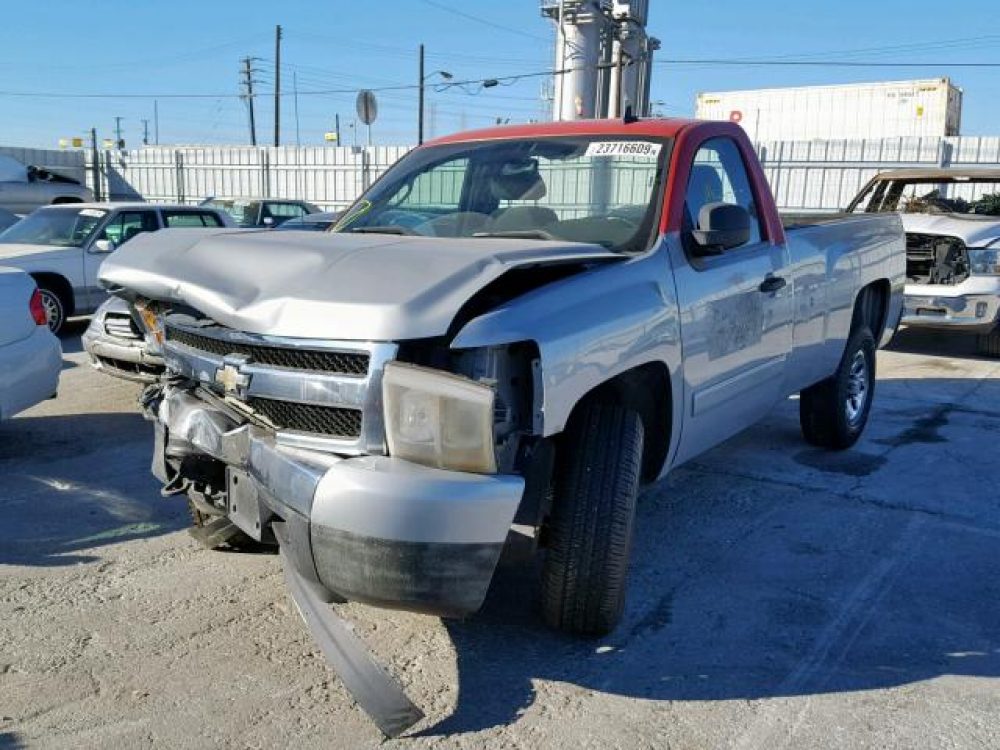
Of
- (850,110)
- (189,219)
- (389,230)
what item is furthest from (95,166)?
(389,230)

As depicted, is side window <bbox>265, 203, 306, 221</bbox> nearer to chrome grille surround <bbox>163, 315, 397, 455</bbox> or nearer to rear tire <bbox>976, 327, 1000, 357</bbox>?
rear tire <bbox>976, 327, 1000, 357</bbox>

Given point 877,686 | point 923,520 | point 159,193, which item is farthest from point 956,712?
point 159,193

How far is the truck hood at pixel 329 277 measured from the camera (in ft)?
8.76

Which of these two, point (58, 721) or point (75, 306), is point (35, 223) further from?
point (58, 721)

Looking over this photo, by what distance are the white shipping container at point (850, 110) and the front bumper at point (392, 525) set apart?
88.7ft

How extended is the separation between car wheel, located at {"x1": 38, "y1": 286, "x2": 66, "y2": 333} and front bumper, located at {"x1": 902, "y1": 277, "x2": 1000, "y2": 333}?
29.1 ft

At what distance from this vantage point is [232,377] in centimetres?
299

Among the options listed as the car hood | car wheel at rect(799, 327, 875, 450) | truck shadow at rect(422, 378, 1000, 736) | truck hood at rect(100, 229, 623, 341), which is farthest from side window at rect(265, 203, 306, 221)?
truck hood at rect(100, 229, 623, 341)

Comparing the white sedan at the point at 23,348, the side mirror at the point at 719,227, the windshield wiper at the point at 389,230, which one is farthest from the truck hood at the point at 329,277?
the white sedan at the point at 23,348

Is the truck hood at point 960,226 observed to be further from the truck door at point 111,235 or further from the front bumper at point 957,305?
the truck door at point 111,235

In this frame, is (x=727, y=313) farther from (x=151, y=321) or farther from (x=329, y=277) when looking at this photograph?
(x=151, y=321)

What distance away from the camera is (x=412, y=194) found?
15.0ft

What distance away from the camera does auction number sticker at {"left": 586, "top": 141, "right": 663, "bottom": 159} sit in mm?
4113

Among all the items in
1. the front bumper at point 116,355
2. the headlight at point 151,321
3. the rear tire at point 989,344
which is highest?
the headlight at point 151,321
